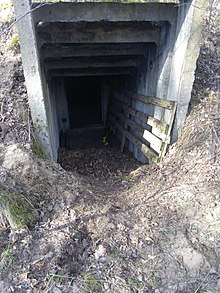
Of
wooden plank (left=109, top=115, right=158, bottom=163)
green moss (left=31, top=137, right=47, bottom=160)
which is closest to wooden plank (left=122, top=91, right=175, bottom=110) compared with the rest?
wooden plank (left=109, top=115, right=158, bottom=163)

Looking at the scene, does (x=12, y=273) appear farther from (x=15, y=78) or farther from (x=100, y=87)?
(x=100, y=87)

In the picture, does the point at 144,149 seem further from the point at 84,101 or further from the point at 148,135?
the point at 84,101

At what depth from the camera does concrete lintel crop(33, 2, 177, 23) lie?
11.3 ft

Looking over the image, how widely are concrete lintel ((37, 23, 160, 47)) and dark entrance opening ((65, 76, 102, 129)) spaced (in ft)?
17.2

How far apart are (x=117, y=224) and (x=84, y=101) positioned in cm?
938

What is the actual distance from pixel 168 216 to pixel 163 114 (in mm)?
2161

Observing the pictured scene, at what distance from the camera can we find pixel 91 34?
416 centimetres

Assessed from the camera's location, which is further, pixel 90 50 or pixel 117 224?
pixel 90 50

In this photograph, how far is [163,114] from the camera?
4699mm

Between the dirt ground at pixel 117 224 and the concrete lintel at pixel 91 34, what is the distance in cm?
104

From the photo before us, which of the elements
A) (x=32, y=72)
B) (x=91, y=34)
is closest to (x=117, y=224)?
(x=32, y=72)

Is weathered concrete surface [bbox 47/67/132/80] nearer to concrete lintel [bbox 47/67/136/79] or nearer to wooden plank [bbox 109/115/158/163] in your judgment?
concrete lintel [bbox 47/67/136/79]

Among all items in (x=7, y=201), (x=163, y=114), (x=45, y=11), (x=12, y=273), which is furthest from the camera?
(x=163, y=114)

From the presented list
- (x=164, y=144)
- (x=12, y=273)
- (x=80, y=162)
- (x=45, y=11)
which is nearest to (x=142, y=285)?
(x=12, y=273)
